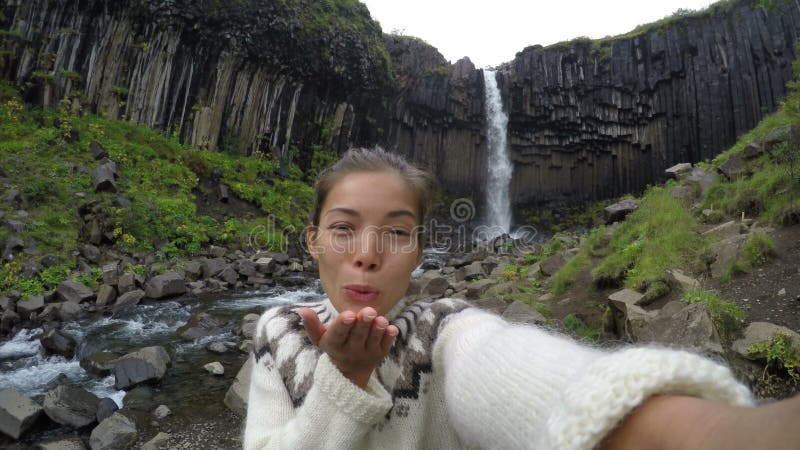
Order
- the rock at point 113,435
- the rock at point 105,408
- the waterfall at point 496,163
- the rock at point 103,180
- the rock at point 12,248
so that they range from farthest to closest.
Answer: the waterfall at point 496,163, the rock at point 103,180, the rock at point 12,248, the rock at point 105,408, the rock at point 113,435

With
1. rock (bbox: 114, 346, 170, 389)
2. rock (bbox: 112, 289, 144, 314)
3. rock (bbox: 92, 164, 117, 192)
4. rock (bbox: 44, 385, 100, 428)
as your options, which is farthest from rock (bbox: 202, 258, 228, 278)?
rock (bbox: 44, 385, 100, 428)

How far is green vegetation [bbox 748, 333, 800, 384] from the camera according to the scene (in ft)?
10.9

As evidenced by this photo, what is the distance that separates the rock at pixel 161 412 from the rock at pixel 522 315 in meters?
4.36

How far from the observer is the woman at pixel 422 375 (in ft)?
2.53

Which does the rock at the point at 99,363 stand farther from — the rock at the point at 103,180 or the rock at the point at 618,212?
the rock at the point at 618,212

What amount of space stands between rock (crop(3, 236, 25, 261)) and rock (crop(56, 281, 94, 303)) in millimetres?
1708

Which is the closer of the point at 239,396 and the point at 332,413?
the point at 332,413

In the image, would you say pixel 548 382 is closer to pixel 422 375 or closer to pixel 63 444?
pixel 422 375

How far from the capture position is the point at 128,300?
368 inches

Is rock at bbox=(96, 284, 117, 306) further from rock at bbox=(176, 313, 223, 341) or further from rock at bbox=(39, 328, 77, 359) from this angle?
rock at bbox=(39, 328, 77, 359)

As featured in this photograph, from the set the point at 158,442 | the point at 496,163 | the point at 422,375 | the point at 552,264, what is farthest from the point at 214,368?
the point at 496,163

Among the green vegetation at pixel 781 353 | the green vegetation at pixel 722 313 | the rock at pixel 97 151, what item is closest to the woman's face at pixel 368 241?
the green vegetation at pixel 781 353

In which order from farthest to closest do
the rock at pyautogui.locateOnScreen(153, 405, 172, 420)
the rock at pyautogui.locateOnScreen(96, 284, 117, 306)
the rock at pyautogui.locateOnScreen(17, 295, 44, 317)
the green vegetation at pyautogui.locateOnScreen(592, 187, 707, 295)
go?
1. the rock at pyautogui.locateOnScreen(96, 284, 117, 306)
2. the rock at pyautogui.locateOnScreen(17, 295, 44, 317)
3. the green vegetation at pyautogui.locateOnScreen(592, 187, 707, 295)
4. the rock at pyautogui.locateOnScreen(153, 405, 172, 420)

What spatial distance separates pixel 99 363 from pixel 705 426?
Answer: 757cm
